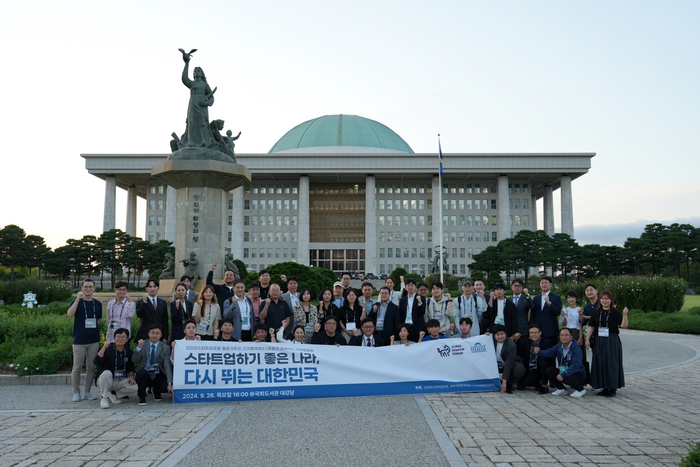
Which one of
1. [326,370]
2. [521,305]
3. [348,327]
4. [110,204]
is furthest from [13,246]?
[521,305]

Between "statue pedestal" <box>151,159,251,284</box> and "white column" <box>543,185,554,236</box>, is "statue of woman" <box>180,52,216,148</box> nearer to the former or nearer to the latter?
"statue pedestal" <box>151,159,251,284</box>

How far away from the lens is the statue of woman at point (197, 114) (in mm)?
18625

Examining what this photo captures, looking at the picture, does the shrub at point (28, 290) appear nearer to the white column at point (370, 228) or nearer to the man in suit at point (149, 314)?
the man in suit at point (149, 314)

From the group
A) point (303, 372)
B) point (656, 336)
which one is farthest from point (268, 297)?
point (656, 336)

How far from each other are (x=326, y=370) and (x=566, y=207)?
285 feet

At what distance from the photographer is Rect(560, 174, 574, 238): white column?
85.9 metres

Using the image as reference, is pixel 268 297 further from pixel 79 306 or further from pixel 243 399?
pixel 79 306

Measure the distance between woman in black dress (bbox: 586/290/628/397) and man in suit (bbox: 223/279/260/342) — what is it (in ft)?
22.3

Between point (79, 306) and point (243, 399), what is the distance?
345 cm

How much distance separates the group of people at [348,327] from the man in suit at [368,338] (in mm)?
22

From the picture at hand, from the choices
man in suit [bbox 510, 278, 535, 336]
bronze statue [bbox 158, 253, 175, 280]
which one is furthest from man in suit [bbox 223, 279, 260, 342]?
bronze statue [bbox 158, 253, 175, 280]

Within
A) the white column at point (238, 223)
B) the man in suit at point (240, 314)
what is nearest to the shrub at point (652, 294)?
the man in suit at point (240, 314)

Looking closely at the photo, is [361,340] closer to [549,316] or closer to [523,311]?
[523,311]

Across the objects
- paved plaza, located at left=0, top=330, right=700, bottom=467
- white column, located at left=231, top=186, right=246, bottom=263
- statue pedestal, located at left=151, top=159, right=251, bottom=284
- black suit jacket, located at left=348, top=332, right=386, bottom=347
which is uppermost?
white column, located at left=231, top=186, right=246, bottom=263
